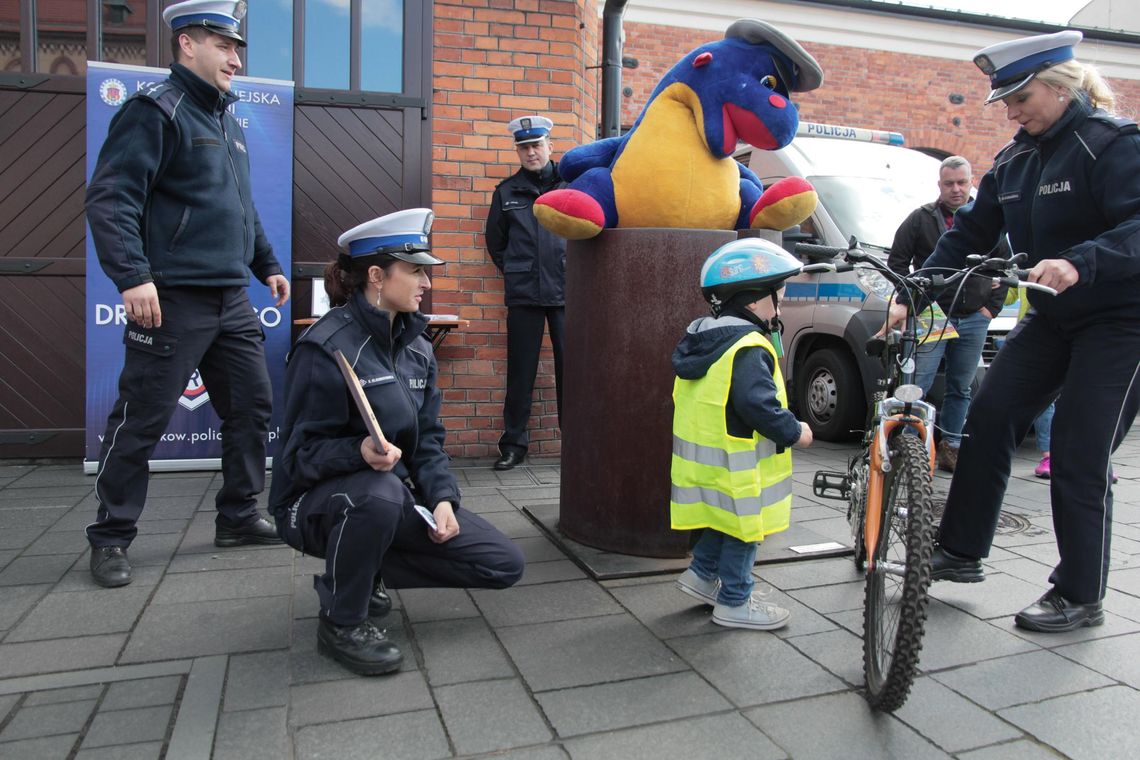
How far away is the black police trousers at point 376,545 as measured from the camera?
112 inches

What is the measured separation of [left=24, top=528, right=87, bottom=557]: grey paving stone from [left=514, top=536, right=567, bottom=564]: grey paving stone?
196cm

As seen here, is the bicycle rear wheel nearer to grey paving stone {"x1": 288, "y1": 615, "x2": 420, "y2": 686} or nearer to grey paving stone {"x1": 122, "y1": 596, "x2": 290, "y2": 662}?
grey paving stone {"x1": 288, "y1": 615, "x2": 420, "y2": 686}

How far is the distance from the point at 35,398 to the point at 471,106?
3.33 metres

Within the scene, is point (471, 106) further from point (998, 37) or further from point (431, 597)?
point (998, 37)

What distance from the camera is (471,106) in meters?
6.12

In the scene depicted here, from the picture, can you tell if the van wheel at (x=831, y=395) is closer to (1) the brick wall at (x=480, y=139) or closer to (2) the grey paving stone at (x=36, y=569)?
(1) the brick wall at (x=480, y=139)

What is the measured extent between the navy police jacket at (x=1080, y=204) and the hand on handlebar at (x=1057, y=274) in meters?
0.05

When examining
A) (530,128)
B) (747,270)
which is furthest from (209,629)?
(530,128)

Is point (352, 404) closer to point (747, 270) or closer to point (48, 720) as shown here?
point (48, 720)

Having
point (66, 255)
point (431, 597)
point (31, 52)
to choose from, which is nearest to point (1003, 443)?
point (431, 597)

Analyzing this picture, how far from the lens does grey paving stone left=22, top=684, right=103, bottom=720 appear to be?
106 inches

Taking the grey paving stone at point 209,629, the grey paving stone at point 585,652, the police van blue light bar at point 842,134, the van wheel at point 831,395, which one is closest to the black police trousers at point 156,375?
the grey paving stone at point 209,629

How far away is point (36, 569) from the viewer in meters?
3.85

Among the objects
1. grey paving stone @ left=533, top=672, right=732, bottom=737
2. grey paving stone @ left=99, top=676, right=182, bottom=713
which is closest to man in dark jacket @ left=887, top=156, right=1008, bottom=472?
grey paving stone @ left=533, top=672, right=732, bottom=737
